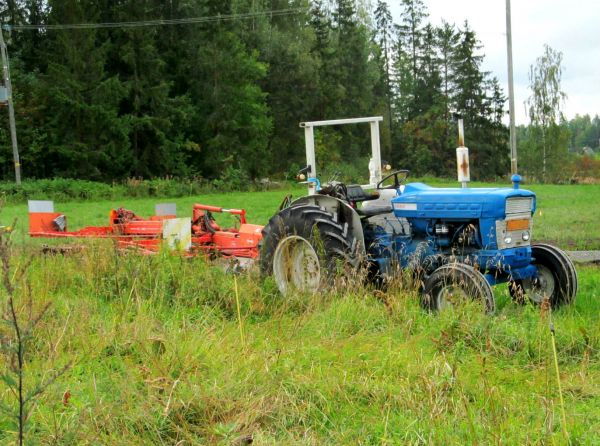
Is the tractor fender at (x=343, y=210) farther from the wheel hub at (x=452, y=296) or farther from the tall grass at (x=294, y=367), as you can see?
the wheel hub at (x=452, y=296)

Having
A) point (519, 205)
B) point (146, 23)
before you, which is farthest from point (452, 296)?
point (146, 23)

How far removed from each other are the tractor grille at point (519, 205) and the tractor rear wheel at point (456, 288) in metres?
1.00

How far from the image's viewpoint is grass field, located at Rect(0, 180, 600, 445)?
3.37 meters

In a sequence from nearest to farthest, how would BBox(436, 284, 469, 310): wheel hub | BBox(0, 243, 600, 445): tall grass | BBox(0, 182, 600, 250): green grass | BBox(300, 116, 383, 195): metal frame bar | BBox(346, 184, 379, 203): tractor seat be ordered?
1. BBox(0, 243, 600, 445): tall grass
2. BBox(436, 284, 469, 310): wheel hub
3. BBox(346, 184, 379, 203): tractor seat
4. BBox(300, 116, 383, 195): metal frame bar
5. BBox(0, 182, 600, 250): green grass

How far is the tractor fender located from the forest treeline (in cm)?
2710

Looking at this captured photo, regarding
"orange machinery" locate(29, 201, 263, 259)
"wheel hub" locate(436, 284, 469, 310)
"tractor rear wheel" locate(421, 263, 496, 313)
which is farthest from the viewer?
"orange machinery" locate(29, 201, 263, 259)

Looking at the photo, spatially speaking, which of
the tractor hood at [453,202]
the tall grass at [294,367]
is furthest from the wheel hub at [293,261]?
the tractor hood at [453,202]

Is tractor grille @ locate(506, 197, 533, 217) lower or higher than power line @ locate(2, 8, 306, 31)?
lower

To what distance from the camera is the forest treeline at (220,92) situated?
1352 inches

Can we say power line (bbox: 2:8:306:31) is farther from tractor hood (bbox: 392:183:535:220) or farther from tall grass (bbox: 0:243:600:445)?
tall grass (bbox: 0:243:600:445)

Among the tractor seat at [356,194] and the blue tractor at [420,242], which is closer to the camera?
the blue tractor at [420,242]

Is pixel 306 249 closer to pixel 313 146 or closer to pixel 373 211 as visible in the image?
pixel 373 211

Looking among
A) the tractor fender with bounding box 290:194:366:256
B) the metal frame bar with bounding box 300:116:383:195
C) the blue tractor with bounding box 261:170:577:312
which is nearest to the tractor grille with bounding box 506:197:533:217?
the blue tractor with bounding box 261:170:577:312

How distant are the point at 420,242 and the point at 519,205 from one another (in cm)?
100
